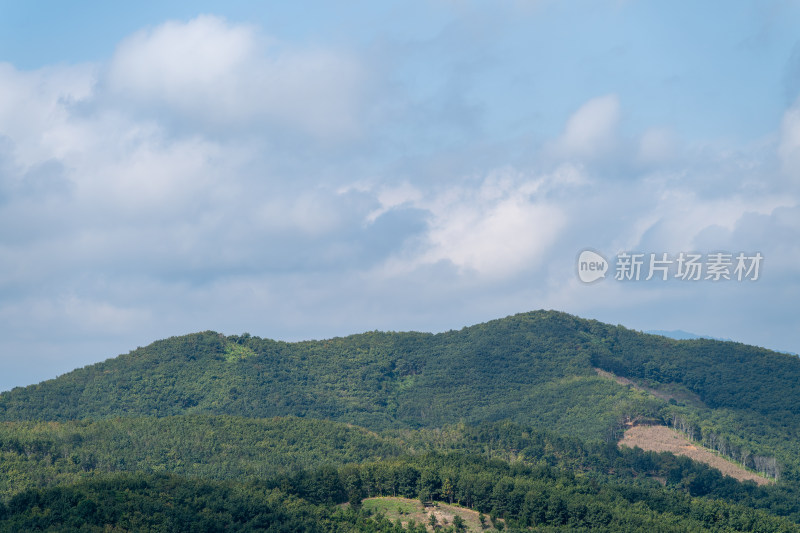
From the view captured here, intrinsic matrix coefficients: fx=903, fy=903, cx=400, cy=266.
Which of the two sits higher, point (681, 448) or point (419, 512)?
point (681, 448)

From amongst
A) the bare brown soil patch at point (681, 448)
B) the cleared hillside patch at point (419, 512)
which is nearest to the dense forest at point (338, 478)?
the cleared hillside patch at point (419, 512)

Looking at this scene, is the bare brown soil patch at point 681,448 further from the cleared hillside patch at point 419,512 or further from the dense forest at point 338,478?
the cleared hillside patch at point 419,512

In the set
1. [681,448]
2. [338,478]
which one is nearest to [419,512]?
[338,478]

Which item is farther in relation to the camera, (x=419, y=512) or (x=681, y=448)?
(x=681, y=448)

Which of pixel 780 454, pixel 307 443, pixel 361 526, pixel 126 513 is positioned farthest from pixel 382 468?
pixel 780 454

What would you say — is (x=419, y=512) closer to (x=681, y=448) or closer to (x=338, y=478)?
(x=338, y=478)

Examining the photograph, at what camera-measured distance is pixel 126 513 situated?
342ft

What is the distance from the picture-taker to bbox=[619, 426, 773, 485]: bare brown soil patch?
182m

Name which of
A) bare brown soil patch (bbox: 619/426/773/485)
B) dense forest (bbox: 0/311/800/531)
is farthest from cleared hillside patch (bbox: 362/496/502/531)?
bare brown soil patch (bbox: 619/426/773/485)

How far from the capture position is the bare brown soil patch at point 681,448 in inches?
7165

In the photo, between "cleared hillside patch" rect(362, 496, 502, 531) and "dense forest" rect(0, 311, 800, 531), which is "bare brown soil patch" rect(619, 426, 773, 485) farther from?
"cleared hillside patch" rect(362, 496, 502, 531)

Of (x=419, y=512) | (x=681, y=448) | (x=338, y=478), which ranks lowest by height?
(x=419, y=512)

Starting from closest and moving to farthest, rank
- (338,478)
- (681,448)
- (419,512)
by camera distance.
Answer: (419,512) < (338,478) < (681,448)

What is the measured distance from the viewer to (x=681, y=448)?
190m
